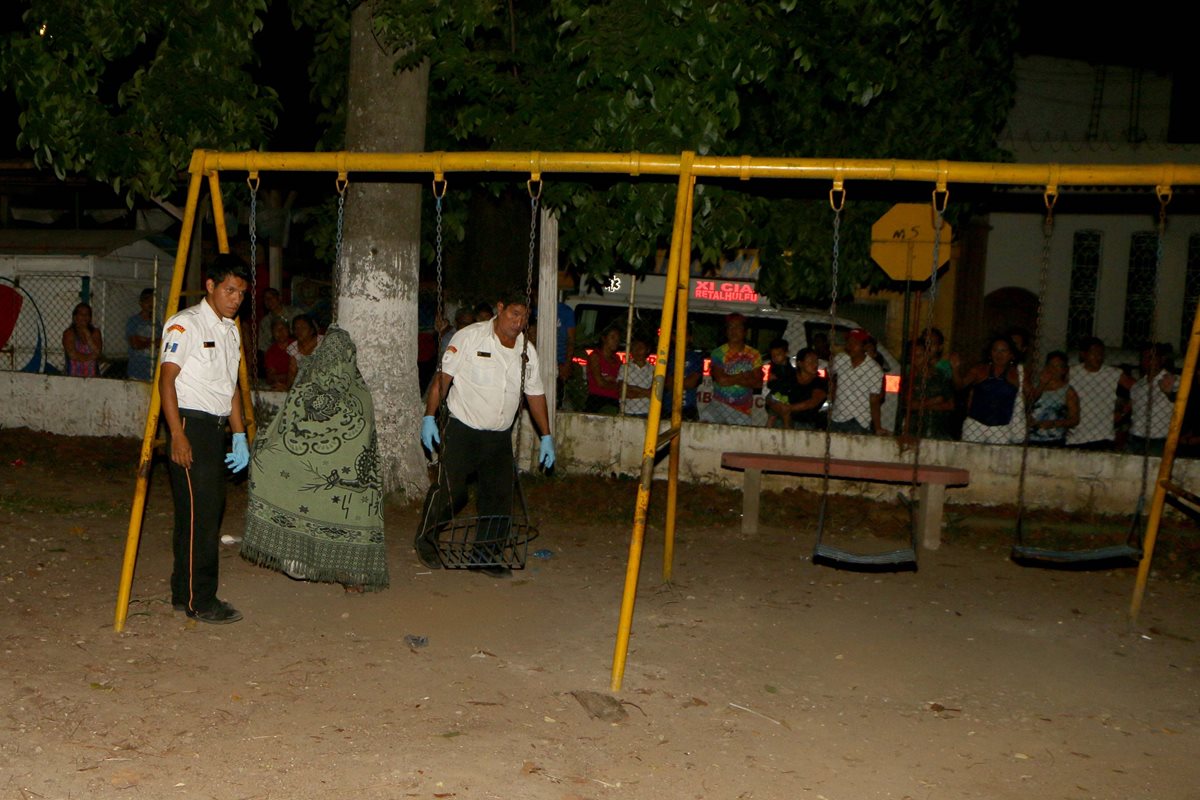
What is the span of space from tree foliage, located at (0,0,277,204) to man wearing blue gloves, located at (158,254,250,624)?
3833mm

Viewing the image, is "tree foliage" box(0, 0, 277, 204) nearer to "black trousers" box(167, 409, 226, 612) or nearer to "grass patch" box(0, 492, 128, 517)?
"grass patch" box(0, 492, 128, 517)

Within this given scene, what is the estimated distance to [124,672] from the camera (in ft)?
17.7

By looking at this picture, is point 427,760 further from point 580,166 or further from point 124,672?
point 580,166

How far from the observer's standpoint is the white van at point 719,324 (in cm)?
1188

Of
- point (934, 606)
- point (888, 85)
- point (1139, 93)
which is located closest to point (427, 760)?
point (934, 606)

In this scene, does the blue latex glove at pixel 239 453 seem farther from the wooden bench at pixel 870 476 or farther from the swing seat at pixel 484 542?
the wooden bench at pixel 870 476

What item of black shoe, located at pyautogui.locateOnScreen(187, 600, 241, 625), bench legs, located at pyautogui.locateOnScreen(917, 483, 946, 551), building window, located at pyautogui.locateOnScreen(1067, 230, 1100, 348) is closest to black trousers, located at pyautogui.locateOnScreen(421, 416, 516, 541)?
black shoe, located at pyautogui.locateOnScreen(187, 600, 241, 625)

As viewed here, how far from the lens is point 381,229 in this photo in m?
9.09

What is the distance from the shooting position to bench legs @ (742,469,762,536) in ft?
30.5

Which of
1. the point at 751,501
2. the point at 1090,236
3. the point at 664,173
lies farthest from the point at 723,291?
the point at 664,173

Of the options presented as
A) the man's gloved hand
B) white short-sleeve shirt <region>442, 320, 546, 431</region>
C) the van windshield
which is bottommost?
the man's gloved hand

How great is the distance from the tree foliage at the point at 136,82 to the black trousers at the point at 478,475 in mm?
3798

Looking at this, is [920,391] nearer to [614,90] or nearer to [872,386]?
[872,386]

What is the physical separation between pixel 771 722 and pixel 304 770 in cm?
207
